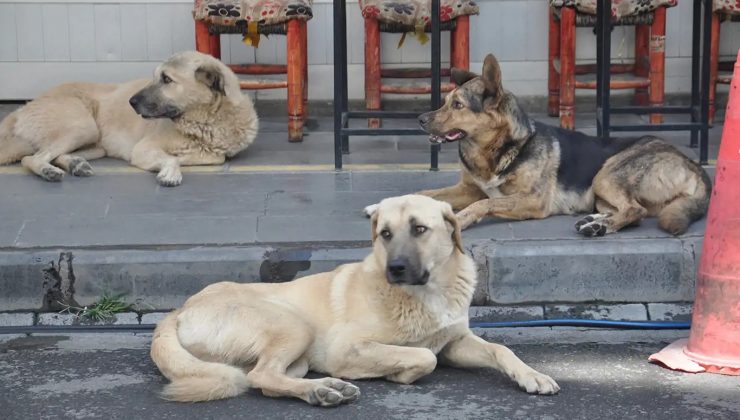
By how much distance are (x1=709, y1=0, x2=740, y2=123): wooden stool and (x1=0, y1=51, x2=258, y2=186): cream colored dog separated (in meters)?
3.53

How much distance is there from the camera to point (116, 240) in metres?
6.89

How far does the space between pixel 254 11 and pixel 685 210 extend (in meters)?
3.59

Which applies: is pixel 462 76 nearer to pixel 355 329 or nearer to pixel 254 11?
pixel 254 11

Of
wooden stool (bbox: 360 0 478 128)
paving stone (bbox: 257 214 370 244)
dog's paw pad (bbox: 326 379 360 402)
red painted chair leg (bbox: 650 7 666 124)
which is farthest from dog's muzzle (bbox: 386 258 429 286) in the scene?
red painted chair leg (bbox: 650 7 666 124)

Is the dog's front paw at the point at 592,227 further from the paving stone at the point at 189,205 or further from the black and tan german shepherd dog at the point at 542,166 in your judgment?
the paving stone at the point at 189,205

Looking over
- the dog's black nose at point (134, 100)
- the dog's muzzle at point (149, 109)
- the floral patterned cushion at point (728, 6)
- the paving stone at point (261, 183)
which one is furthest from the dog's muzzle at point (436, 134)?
the floral patterned cushion at point (728, 6)

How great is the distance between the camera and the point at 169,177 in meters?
8.22

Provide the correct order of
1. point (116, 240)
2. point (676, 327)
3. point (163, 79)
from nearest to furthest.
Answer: point (676, 327)
point (116, 240)
point (163, 79)

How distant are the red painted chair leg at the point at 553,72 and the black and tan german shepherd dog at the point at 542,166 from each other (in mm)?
2703

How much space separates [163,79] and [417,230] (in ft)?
12.8

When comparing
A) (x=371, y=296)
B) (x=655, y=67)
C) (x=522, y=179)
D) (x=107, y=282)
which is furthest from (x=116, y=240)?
(x=655, y=67)

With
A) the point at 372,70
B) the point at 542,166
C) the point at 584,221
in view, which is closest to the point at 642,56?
the point at 372,70

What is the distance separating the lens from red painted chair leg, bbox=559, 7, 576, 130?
9609 mm

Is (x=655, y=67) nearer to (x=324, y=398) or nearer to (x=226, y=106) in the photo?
(x=226, y=106)
